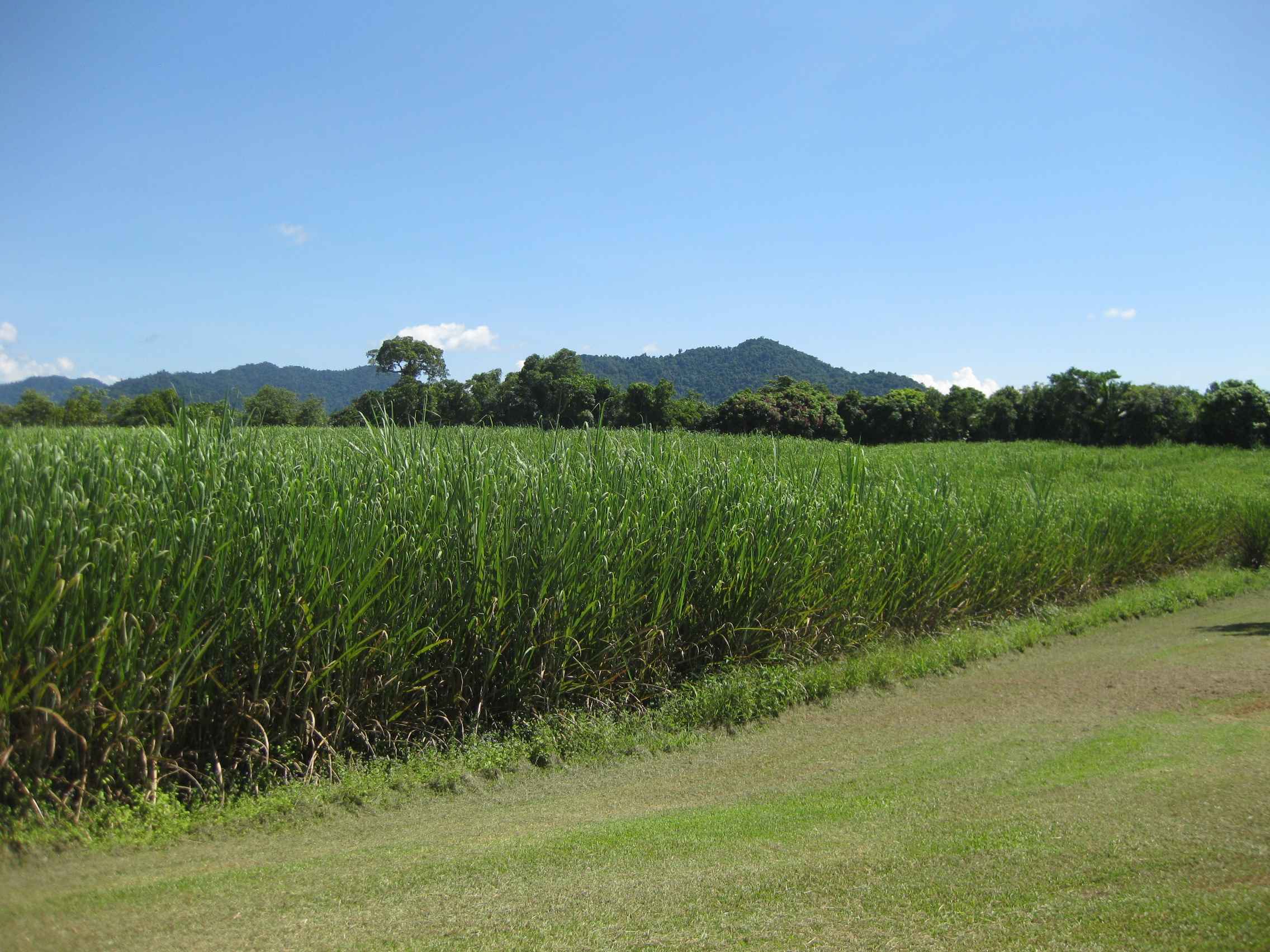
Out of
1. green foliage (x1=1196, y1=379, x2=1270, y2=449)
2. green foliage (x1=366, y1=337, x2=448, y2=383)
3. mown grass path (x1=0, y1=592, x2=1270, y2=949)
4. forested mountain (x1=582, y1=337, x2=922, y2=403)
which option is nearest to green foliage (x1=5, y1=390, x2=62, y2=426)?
mown grass path (x1=0, y1=592, x2=1270, y2=949)

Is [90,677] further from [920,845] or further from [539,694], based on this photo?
[920,845]

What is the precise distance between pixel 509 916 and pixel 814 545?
15.8 ft

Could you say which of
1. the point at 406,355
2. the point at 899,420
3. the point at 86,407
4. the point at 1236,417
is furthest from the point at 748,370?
the point at 86,407

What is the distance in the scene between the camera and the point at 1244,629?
926 cm

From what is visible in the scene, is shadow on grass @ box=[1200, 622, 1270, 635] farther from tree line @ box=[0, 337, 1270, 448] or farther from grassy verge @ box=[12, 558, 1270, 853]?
tree line @ box=[0, 337, 1270, 448]

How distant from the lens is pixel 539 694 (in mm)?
5457

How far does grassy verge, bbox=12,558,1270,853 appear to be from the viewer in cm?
361

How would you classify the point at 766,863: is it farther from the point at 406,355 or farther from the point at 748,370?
the point at 748,370

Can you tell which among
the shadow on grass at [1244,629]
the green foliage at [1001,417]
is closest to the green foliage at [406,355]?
the shadow on grass at [1244,629]

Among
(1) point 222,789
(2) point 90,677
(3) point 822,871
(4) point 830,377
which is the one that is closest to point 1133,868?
A: (3) point 822,871

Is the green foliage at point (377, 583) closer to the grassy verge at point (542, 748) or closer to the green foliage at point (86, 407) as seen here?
the grassy verge at point (542, 748)

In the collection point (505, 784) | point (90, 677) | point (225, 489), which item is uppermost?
point (225, 489)

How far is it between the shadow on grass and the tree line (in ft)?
21.6

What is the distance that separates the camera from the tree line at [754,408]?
6.57 meters
